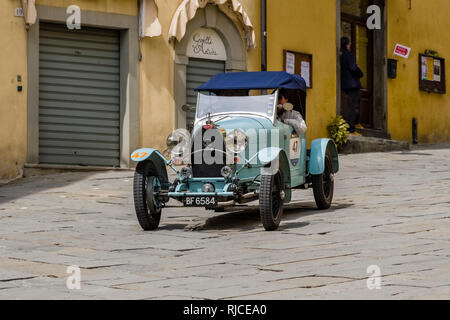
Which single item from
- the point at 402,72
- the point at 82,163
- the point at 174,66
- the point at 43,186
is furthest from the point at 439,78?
the point at 43,186

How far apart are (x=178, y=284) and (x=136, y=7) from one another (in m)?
11.1

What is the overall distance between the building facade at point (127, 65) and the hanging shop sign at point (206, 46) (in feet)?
0.06

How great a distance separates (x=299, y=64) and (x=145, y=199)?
10.8 m

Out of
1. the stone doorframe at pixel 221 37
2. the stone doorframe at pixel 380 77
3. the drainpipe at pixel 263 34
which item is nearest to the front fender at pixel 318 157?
the stone doorframe at pixel 221 37

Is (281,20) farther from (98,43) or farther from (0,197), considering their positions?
(0,197)

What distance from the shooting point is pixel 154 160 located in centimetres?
977

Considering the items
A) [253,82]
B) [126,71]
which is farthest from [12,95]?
[253,82]

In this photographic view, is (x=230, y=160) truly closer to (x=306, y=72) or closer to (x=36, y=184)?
(x=36, y=184)

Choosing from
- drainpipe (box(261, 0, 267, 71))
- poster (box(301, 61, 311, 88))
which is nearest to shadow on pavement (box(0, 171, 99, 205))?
drainpipe (box(261, 0, 267, 71))

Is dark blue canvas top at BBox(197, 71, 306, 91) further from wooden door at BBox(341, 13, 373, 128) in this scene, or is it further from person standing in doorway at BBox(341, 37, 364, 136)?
wooden door at BBox(341, 13, 373, 128)

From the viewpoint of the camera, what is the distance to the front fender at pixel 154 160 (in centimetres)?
955

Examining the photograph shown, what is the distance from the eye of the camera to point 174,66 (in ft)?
56.6

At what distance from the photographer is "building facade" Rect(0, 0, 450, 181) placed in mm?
15242

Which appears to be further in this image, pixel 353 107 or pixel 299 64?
pixel 353 107
